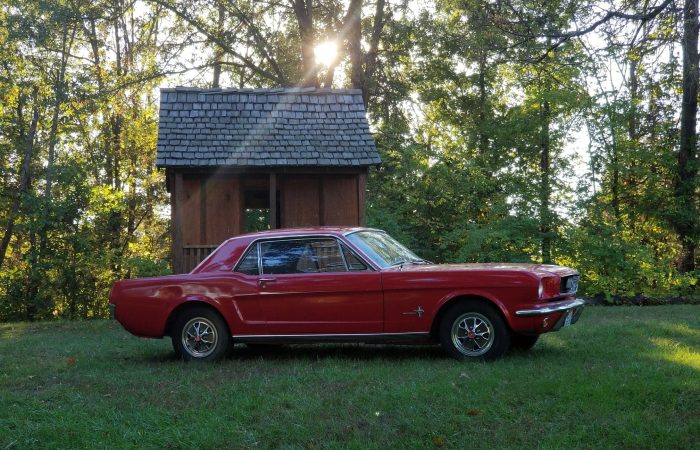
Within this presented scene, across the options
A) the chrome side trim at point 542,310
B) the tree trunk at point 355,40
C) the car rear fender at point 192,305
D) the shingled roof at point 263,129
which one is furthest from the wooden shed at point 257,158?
the tree trunk at point 355,40

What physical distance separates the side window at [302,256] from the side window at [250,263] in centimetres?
9

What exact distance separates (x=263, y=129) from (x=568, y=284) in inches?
354

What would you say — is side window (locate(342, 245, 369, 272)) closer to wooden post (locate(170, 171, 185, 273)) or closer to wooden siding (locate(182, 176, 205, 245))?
wooden post (locate(170, 171, 185, 273))

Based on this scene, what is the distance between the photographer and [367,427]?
555 cm

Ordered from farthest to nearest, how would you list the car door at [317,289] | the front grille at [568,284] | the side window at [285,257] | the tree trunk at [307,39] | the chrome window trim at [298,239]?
the tree trunk at [307,39], the side window at [285,257], the chrome window trim at [298,239], the car door at [317,289], the front grille at [568,284]

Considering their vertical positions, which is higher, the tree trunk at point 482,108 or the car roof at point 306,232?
the tree trunk at point 482,108

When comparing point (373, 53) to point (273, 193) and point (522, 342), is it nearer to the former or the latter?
point (273, 193)

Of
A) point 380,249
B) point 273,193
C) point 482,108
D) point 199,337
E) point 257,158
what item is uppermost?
point 482,108

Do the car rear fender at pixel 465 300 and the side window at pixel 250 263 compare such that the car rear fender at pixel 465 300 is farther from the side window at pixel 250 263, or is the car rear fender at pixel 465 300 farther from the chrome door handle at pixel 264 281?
the side window at pixel 250 263

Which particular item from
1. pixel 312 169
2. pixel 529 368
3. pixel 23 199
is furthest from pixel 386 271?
pixel 23 199

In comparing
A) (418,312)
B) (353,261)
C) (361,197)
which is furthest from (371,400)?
(361,197)

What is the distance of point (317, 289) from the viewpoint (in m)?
8.34

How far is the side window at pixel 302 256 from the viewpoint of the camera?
8531mm

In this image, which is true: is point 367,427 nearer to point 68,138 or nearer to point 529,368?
point 529,368
